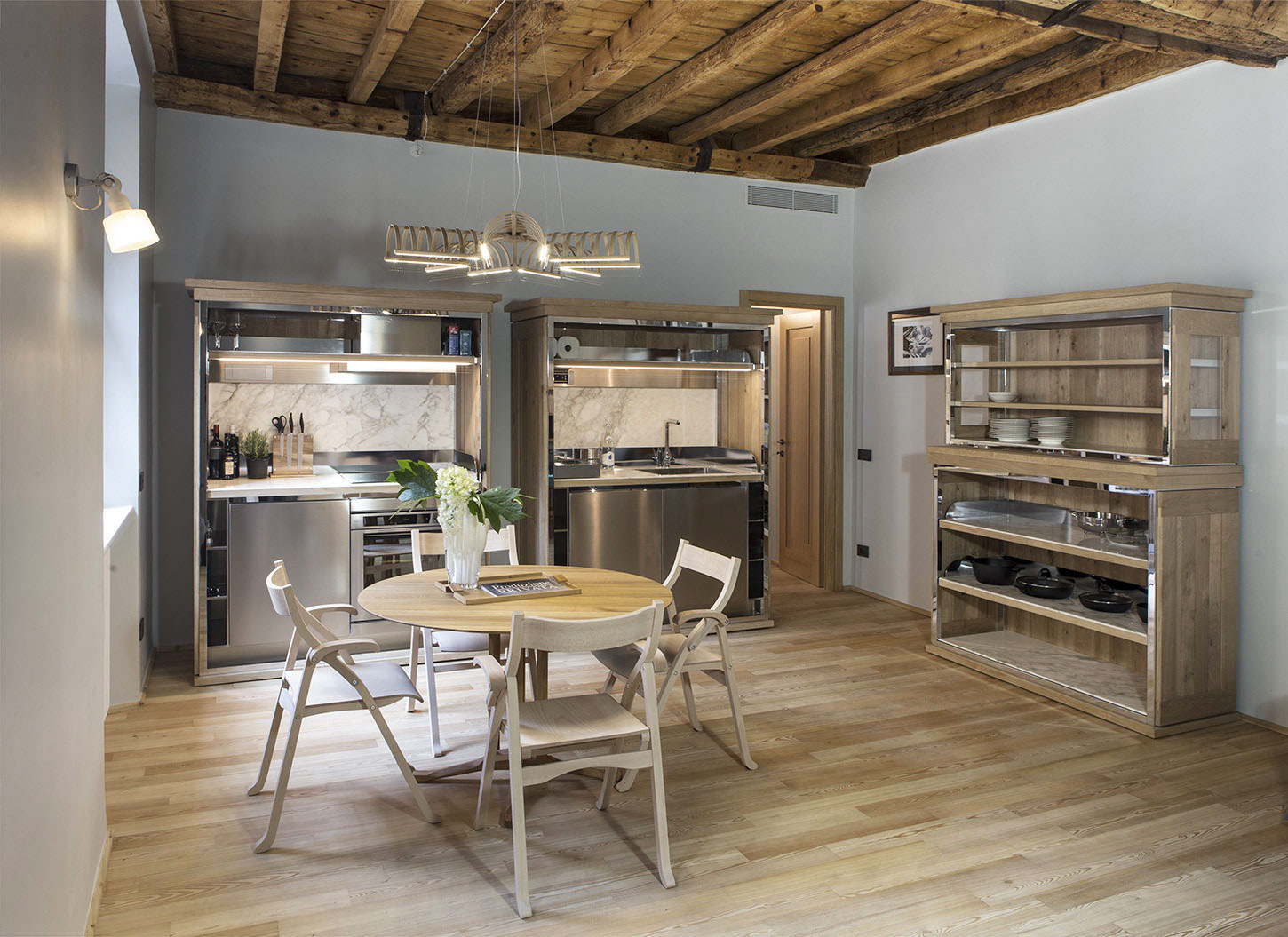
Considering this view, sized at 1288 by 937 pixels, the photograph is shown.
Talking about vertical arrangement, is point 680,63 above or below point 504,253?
above

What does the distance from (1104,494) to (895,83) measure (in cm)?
240

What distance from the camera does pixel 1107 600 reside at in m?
4.59

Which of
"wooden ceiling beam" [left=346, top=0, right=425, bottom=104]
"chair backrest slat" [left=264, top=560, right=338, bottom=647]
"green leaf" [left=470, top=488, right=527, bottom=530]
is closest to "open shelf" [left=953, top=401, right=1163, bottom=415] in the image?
"green leaf" [left=470, top=488, right=527, bottom=530]

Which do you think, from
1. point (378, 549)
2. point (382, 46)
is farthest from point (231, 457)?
point (382, 46)

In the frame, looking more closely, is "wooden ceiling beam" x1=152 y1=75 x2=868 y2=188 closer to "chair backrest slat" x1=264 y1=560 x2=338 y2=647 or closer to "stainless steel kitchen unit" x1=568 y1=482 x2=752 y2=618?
"stainless steel kitchen unit" x1=568 y1=482 x2=752 y2=618

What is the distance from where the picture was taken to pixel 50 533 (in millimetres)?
2004

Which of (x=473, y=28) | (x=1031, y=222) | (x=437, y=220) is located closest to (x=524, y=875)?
(x=473, y=28)

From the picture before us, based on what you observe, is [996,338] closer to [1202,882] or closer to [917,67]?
[917,67]

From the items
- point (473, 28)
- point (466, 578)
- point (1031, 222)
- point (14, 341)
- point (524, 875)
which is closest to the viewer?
point (14, 341)

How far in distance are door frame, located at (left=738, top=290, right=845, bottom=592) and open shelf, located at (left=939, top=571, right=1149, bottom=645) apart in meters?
1.67

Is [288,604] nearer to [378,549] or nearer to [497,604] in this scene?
[497,604]

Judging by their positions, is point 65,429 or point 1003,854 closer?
point 65,429

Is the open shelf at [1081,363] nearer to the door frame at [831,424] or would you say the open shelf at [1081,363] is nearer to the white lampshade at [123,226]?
the door frame at [831,424]

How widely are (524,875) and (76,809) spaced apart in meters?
1.15
